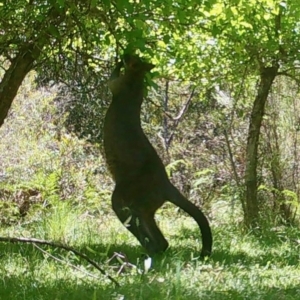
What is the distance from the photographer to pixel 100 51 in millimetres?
8258

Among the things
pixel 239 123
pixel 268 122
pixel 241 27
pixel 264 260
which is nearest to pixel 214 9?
pixel 241 27

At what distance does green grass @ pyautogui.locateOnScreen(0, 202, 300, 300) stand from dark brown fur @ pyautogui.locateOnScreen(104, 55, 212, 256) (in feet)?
0.87

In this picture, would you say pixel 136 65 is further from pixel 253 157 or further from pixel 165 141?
pixel 165 141

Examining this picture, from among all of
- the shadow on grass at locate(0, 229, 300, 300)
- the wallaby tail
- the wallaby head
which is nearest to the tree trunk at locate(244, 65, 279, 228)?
the wallaby head

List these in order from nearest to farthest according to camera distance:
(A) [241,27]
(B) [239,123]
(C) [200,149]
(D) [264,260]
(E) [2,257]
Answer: (E) [2,257]
(D) [264,260]
(A) [241,27]
(B) [239,123]
(C) [200,149]

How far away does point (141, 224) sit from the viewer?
5.84 meters

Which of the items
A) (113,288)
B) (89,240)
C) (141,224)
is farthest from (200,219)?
(113,288)

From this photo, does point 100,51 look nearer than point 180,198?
No

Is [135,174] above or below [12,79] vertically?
below

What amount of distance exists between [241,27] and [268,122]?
11.0 ft

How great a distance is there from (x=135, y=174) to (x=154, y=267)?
3.79 ft

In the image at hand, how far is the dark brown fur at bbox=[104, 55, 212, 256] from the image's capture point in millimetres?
5836

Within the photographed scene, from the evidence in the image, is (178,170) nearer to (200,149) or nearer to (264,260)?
(200,149)

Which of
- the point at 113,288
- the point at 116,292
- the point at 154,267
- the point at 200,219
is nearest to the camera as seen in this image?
the point at 116,292
